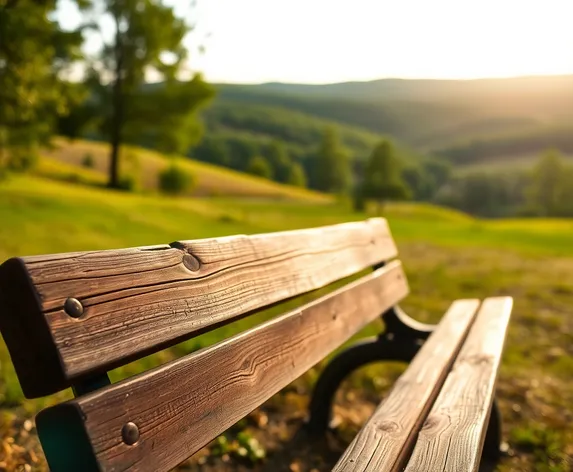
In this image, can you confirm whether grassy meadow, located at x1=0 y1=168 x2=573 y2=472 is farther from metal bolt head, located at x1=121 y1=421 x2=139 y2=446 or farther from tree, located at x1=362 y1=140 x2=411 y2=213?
tree, located at x1=362 y1=140 x2=411 y2=213

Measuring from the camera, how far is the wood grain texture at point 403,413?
64.1 inches

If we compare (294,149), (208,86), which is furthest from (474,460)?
(294,149)

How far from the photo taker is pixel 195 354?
1453mm

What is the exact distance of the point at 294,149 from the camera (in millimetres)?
138750

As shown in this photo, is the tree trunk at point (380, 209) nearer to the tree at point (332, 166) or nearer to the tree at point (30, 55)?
the tree at point (30, 55)

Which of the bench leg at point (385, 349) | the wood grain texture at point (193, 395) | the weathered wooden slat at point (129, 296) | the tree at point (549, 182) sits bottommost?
the tree at point (549, 182)

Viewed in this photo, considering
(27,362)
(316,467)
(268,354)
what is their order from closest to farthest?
1. (27,362)
2. (268,354)
3. (316,467)

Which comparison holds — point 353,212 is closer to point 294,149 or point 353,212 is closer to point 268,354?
point 268,354

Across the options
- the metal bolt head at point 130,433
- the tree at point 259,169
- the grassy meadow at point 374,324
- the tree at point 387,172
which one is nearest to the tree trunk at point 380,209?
the tree at point 387,172

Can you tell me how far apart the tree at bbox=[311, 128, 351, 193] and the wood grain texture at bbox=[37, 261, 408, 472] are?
84768 millimetres

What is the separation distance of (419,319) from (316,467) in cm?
404

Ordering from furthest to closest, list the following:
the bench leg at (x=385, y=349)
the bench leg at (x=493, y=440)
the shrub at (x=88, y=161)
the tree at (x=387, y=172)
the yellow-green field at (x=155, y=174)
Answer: the shrub at (x=88, y=161)
the tree at (x=387, y=172)
the yellow-green field at (x=155, y=174)
the bench leg at (x=385, y=349)
the bench leg at (x=493, y=440)

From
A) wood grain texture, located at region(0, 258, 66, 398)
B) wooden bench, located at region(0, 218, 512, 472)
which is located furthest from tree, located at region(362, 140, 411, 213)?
wood grain texture, located at region(0, 258, 66, 398)

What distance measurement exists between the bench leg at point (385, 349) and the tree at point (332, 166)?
83404 millimetres
